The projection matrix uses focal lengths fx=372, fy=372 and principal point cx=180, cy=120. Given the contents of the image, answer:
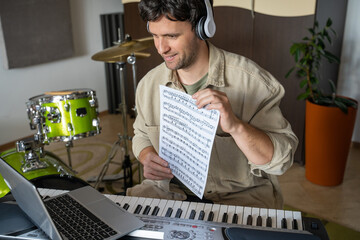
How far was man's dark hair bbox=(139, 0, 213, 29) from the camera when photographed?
115 cm

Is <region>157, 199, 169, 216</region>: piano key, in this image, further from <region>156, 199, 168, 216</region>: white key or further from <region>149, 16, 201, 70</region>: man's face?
<region>149, 16, 201, 70</region>: man's face

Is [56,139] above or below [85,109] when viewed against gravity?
below

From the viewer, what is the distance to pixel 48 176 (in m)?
1.32

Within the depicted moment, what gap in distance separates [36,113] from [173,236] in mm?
1601

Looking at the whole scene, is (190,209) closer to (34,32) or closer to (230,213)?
(230,213)

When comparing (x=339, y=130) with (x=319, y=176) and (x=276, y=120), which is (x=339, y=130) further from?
(x=276, y=120)

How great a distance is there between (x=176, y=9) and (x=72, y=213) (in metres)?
0.67

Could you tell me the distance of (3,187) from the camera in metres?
1.64

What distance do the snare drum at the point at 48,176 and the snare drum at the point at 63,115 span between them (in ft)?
0.78

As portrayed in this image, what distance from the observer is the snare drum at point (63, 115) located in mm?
2215

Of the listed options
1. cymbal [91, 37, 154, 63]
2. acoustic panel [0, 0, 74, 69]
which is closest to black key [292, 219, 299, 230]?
cymbal [91, 37, 154, 63]

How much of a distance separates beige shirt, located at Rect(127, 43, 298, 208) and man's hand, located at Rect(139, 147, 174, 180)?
0.10m

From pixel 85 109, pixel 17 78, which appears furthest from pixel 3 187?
pixel 17 78

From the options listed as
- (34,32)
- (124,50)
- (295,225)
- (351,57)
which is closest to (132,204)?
(295,225)
